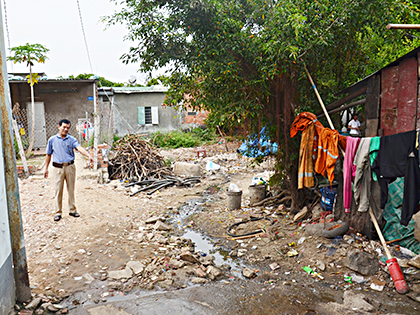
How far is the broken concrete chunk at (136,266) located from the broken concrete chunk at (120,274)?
70 mm

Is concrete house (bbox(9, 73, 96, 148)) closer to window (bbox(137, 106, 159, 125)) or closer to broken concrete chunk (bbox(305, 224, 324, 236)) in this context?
window (bbox(137, 106, 159, 125))

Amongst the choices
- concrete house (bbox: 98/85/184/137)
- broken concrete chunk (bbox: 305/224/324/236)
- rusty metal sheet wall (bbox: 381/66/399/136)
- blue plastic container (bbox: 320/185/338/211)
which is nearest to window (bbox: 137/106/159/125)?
concrete house (bbox: 98/85/184/137)

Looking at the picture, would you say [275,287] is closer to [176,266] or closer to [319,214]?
[176,266]

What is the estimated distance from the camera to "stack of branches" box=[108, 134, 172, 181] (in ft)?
35.7

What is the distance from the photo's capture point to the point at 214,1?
5.57 m

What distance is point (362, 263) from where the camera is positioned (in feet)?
15.0

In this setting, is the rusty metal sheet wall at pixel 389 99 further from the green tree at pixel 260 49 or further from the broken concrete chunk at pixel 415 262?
the broken concrete chunk at pixel 415 262

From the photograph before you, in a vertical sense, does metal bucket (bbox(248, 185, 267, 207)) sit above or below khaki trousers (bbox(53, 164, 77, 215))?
below

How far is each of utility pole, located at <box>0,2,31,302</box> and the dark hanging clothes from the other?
4626 mm

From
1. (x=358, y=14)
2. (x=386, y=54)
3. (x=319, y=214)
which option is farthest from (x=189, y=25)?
(x=386, y=54)

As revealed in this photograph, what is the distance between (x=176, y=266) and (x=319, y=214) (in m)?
3.06

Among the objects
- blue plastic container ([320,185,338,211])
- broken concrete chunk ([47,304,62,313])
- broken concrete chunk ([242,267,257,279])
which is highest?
blue plastic container ([320,185,338,211])

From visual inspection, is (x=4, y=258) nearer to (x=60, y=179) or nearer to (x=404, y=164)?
(x=60, y=179)

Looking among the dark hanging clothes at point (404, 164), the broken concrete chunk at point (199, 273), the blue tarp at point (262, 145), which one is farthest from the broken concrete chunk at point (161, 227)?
the dark hanging clothes at point (404, 164)
